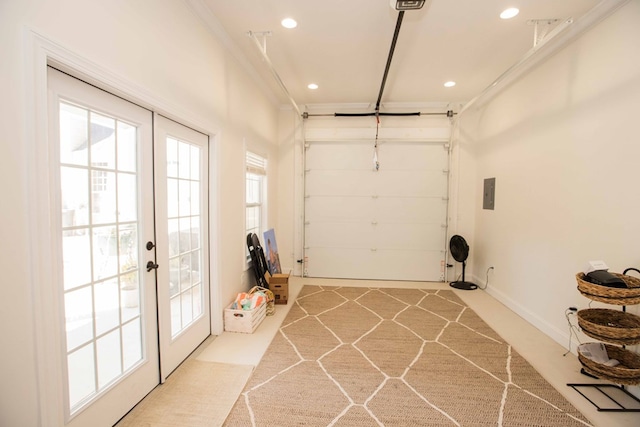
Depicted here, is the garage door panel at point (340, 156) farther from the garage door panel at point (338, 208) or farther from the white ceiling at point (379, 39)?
the white ceiling at point (379, 39)

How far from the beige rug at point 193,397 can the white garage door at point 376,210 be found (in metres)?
2.93

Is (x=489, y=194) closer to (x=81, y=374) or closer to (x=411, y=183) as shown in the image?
(x=411, y=183)

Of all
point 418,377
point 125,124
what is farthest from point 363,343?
point 125,124

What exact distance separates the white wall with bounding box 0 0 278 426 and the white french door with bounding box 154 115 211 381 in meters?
0.15

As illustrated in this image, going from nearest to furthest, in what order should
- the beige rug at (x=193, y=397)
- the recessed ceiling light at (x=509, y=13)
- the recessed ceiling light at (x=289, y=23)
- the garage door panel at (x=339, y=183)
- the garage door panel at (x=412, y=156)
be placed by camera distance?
the beige rug at (x=193, y=397)
the recessed ceiling light at (x=509, y=13)
the recessed ceiling light at (x=289, y=23)
the garage door panel at (x=412, y=156)
the garage door panel at (x=339, y=183)

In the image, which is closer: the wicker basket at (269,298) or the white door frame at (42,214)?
the white door frame at (42,214)

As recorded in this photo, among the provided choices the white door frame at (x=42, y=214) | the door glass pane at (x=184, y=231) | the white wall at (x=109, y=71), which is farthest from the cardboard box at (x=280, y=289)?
the white door frame at (x=42, y=214)

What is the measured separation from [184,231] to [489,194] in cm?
419

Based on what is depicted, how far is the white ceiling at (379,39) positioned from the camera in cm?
238

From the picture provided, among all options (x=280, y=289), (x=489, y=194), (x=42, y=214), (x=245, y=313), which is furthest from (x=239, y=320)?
(x=489, y=194)

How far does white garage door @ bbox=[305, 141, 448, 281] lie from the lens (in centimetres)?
488

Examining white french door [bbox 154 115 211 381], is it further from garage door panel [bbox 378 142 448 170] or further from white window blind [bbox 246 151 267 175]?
garage door panel [bbox 378 142 448 170]

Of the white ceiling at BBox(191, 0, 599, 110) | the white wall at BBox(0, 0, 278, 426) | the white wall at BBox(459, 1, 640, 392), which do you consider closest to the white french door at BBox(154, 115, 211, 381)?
the white wall at BBox(0, 0, 278, 426)

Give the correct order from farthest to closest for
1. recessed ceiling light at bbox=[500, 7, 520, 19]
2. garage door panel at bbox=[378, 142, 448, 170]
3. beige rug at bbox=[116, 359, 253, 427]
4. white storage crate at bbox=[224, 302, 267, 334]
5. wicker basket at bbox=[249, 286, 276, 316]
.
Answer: garage door panel at bbox=[378, 142, 448, 170] → wicker basket at bbox=[249, 286, 276, 316] → white storage crate at bbox=[224, 302, 267, 334] → recessed ceiling light at bbox=[500, 7, 520, 19] → beige rug at bbox=[116, 359, 253, 427]
